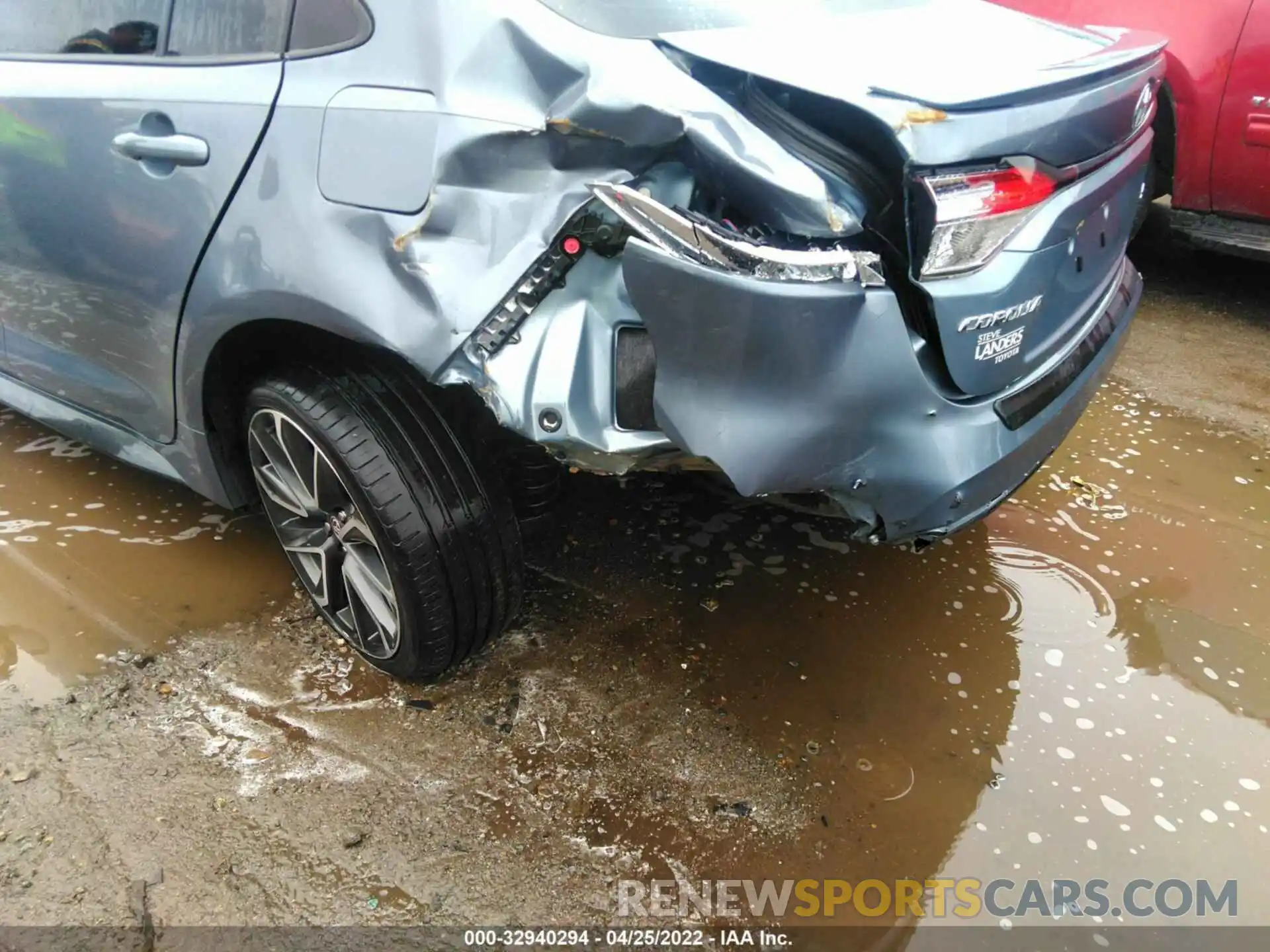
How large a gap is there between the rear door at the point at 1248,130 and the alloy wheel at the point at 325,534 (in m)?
3.87

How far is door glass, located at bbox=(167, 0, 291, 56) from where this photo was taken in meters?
1.85

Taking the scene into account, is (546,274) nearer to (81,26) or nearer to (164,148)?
(164,148)

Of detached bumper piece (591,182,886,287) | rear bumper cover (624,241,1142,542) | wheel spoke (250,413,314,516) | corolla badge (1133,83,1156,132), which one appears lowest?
wheel spoke (250,413,314,516)

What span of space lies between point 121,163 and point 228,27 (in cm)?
39

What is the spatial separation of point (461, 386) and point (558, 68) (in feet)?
2.29

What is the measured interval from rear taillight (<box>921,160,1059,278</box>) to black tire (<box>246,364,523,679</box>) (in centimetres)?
103

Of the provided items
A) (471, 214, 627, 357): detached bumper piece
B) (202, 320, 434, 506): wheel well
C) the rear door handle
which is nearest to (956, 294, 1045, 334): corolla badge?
(471, 214, 627, 357): detached bumper piece

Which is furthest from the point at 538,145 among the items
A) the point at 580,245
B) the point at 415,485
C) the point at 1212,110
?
the point at 1212,110

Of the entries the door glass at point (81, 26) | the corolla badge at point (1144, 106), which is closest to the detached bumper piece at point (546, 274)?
the door glass at point (81, 26)

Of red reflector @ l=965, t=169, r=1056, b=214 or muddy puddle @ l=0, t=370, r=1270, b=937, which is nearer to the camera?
red reflector @ l=965, t=169, r=1056, b=214

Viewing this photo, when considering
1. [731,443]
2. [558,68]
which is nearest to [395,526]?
[731,443]

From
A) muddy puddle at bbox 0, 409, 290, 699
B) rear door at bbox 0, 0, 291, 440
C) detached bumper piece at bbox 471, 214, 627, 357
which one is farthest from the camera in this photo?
muddy puddle at bbox 0, 409, 290, 699

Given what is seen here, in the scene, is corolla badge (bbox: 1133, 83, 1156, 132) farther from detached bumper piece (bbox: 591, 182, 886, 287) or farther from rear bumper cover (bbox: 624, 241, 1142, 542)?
detached bumper piece (bbox: 591, 182, 886, 287)

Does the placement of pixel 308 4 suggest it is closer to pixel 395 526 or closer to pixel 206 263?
pixel 206 263
